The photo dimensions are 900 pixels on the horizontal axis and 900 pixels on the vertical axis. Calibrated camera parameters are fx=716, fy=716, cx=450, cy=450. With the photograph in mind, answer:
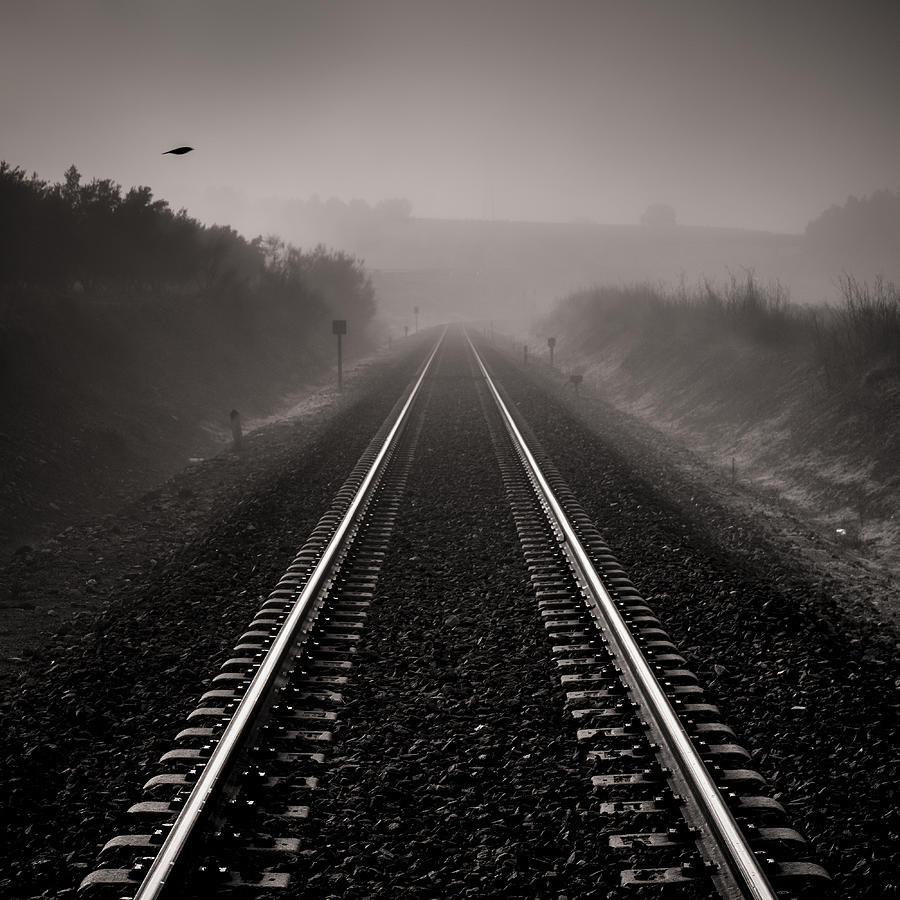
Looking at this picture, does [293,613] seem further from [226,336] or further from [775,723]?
[226,336]

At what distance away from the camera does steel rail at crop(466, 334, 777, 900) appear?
2.94m

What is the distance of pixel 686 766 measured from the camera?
367cm

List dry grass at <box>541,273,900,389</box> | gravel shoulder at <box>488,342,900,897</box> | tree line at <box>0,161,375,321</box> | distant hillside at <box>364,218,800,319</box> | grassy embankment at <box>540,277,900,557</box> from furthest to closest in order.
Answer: distant hillside at <box>364,218,800,319</box> → tree line at <box>0,161,375,321</box> → dry grass at <box>541,273,900,389</box> → grassy embankment at <box>540,277,900,557</box> → gravel shoulder at <box>488,342,900,897</box>

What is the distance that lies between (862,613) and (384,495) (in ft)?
19.1

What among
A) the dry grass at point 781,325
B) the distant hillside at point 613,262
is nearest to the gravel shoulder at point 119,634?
the dry grass at point 781,325

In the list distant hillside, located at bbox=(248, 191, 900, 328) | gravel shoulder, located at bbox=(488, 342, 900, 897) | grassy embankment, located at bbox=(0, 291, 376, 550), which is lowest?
gravel shoulder, located at bbox=(488, 342, 900, 897)

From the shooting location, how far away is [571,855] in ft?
10.7

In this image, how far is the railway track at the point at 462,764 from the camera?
3.10m

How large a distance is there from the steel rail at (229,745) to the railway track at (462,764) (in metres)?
0.01

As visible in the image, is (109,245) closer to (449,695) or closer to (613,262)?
(449,695)

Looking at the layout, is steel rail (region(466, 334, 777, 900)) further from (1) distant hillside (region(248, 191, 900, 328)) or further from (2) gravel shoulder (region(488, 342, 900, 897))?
(1) distant hillside (region(248, 191, 900, 328))

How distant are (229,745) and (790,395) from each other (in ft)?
51.2

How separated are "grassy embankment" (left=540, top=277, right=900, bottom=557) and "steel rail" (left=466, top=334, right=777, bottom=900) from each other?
600 cm

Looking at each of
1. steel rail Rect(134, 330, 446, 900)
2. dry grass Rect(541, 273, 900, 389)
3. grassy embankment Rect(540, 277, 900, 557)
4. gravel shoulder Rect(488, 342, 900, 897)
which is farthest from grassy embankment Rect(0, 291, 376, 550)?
dry grass Rect(541, 273, 900, 389)
